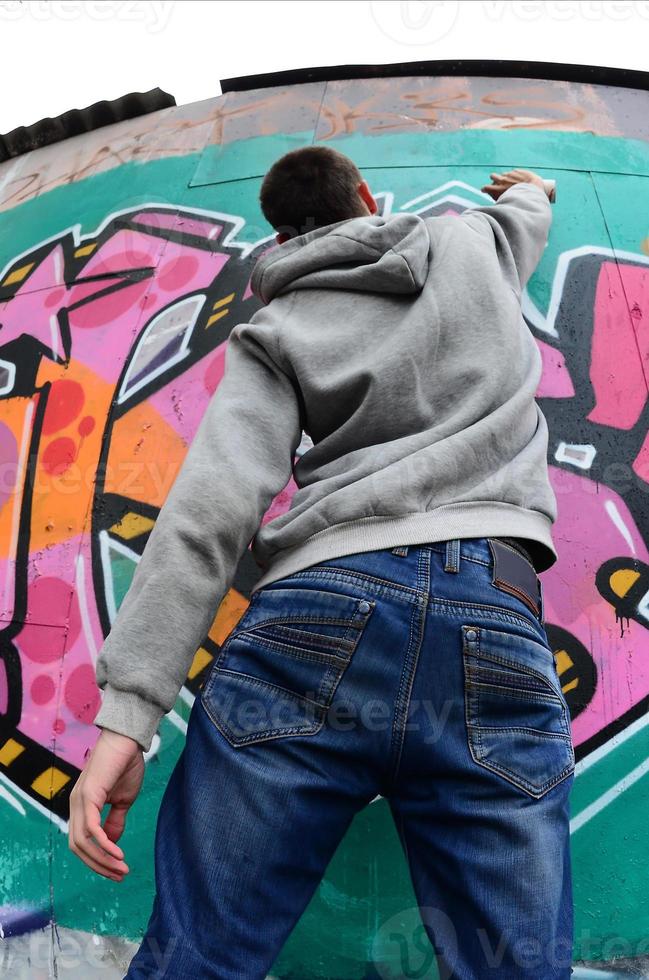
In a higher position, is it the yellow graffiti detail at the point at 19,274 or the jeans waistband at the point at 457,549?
the yellow graffiti detail at the point at 19,274

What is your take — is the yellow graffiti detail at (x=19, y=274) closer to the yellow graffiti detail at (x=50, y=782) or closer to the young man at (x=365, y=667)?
the yellow graffiti detail at (x=50, y=782)

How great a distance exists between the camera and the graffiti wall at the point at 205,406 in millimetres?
2447

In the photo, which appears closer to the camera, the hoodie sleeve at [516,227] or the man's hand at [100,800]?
the man's hand at [100,800]

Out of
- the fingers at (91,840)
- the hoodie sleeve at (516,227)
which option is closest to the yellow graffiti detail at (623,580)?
the hoodie sleeve at (516,227)

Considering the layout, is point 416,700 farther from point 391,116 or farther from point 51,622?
point 391,116

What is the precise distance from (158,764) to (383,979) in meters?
0.94

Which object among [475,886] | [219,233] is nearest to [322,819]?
[475,886]

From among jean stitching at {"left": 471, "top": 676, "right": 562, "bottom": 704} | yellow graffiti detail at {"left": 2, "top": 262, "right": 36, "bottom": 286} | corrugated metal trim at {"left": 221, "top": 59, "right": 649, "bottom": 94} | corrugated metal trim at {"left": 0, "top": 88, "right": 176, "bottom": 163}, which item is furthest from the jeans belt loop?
corrugated metal trim at {"left": 0, "top": 88, "right": 176, "bottom": 163}

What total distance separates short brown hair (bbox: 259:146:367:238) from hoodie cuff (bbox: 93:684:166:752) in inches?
54.7

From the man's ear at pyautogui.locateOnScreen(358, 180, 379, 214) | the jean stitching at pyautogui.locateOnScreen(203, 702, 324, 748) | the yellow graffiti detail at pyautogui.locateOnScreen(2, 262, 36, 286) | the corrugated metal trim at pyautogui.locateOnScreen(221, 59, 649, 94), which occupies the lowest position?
the jean stitching at pyautogui.locateOnScreen(203, 702, 324, 748)

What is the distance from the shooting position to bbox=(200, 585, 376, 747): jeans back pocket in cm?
156

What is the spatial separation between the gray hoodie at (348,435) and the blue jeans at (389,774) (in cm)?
13

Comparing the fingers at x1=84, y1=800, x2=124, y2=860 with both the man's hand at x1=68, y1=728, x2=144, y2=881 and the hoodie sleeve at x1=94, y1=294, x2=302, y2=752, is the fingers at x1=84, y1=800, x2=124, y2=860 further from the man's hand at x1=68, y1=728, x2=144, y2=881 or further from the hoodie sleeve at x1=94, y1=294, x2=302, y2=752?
the hoodie sleeve at x1=94, y1=294, x2=302, y2=752

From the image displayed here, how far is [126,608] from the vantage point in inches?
67.6
